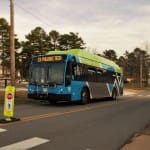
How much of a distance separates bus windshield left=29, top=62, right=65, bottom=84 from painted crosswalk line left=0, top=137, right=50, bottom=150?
11773 mm

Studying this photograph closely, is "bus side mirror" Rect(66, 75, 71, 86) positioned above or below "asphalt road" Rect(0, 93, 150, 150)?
above

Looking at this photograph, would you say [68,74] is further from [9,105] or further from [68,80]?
[9,105]

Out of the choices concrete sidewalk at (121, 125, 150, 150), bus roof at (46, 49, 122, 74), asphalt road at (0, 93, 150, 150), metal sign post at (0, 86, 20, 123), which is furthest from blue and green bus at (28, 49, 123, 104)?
concrete sidewalk at (121, 125, 150, 150)

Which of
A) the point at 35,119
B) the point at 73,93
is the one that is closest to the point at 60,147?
the point at 35,119

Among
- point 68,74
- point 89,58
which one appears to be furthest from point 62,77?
point 89,58

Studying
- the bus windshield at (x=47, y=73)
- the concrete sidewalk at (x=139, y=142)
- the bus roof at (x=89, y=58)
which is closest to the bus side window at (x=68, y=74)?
the bus windshield at (x=47, y=73)

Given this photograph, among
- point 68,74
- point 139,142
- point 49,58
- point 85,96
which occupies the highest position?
point 49,58

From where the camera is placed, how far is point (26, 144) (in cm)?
988

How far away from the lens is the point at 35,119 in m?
14.8

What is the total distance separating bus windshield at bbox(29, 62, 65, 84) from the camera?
2237cm

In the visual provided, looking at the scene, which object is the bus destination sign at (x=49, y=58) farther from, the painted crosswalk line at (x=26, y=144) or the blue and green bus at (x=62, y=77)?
the painted crosswalk line at (x=26, y=144)

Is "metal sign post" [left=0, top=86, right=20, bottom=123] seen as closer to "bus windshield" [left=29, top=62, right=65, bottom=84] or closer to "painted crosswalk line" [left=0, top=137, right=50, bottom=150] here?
"painted crosswalk line" [left=0, top=137, right=50, bottom=150]

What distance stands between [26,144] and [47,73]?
12986 millimetres

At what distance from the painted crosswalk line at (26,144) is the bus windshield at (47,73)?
11.8m
